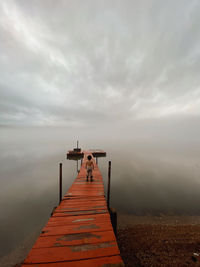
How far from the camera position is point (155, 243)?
17.8ft

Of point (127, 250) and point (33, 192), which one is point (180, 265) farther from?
point (33, 192)

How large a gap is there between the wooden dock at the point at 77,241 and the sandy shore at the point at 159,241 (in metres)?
2.65

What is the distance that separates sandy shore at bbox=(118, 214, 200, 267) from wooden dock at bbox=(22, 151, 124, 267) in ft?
8.70

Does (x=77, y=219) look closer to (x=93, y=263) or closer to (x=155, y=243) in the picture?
(x=93, y=263)

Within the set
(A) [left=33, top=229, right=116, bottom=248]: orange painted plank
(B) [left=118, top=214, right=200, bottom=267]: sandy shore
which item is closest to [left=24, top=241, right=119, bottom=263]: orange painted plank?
(A) [left=33, top=229, right=116, bottom=248]: orange painted plank

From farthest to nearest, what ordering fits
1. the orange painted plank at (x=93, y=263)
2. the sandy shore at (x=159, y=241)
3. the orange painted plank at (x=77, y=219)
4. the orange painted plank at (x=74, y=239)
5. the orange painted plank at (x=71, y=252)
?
the sandy shore at (x=159, y=241), the orange painted plank at (x=77, y=219), the orange painted plank at (x=74, y=239), the orange painted plank at (x=71, y=252), the orange painted plank at (x=93, y=263)

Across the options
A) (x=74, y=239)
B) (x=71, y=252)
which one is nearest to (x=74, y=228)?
(x=74, y=239)

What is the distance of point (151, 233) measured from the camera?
625 cm

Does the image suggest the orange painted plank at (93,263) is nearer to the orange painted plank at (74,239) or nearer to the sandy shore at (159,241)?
the orange painted plank at (74,239)

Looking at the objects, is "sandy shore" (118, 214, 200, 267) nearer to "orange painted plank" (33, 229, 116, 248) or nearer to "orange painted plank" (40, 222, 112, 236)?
"orange painted plank" (40, 222, 112, 236)

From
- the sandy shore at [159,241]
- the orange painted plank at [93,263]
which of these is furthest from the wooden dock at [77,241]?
the sandy shore at [159,241]

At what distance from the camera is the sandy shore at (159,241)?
14.7ft

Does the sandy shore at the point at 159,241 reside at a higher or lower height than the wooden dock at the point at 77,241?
lower

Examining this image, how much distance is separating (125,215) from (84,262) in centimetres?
781
